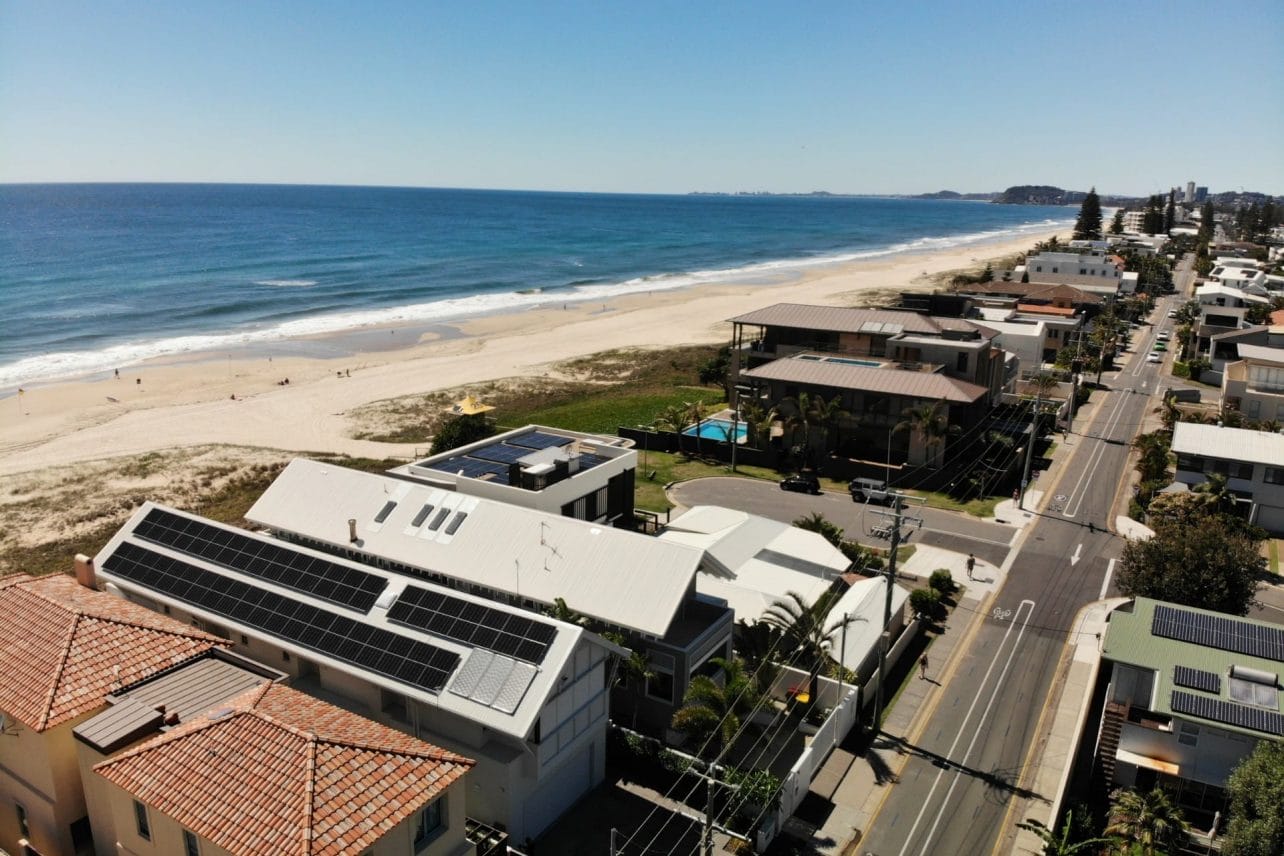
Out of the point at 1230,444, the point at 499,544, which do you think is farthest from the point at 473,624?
the point at 1230,444

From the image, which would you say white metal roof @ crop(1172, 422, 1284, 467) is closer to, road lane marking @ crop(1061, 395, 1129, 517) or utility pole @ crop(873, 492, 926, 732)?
road lane marking @ crop(1061, 395, 1129, 517)

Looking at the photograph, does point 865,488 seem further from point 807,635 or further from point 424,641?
point 424,641

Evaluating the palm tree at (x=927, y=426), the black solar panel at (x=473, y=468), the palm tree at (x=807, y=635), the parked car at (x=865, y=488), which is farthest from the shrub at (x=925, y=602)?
the black solar panel at (x=473, y=468)

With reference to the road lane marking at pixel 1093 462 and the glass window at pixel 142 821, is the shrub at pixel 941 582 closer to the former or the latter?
the road lane marking at pixel 1093 462

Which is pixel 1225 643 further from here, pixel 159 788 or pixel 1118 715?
pixel 159 788

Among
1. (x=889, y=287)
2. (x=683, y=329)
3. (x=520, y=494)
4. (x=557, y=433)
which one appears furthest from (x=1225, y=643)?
(x=889, y=287)
